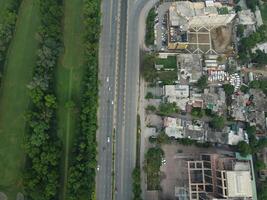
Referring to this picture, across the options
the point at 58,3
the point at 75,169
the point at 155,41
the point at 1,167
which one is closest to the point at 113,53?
the point at 155,41

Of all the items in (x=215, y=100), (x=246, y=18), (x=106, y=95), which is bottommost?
(x=215, y=100)

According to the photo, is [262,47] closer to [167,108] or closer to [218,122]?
[218,122]

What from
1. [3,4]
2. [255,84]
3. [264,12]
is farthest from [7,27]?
[264,12]

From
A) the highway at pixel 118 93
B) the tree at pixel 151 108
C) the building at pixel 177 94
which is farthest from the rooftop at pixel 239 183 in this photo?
the tree at pixel 151 108

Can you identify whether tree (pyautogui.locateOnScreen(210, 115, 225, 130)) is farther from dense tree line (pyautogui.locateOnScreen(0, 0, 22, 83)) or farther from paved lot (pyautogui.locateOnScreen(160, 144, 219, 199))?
dense tree line (pyautogui.locateOnScreen(0, 0, 22, 83))

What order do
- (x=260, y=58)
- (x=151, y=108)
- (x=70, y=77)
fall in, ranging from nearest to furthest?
(x=151, y=108) < (x=70, y=77) < (x=260, y=58)

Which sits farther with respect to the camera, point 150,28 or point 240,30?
point 240,30

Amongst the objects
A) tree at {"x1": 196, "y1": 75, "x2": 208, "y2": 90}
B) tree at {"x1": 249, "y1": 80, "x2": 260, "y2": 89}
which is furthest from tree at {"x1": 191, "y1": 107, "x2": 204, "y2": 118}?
tree at {"x1": 249, "y1": 80, "x2": 260, "y2": 89}
